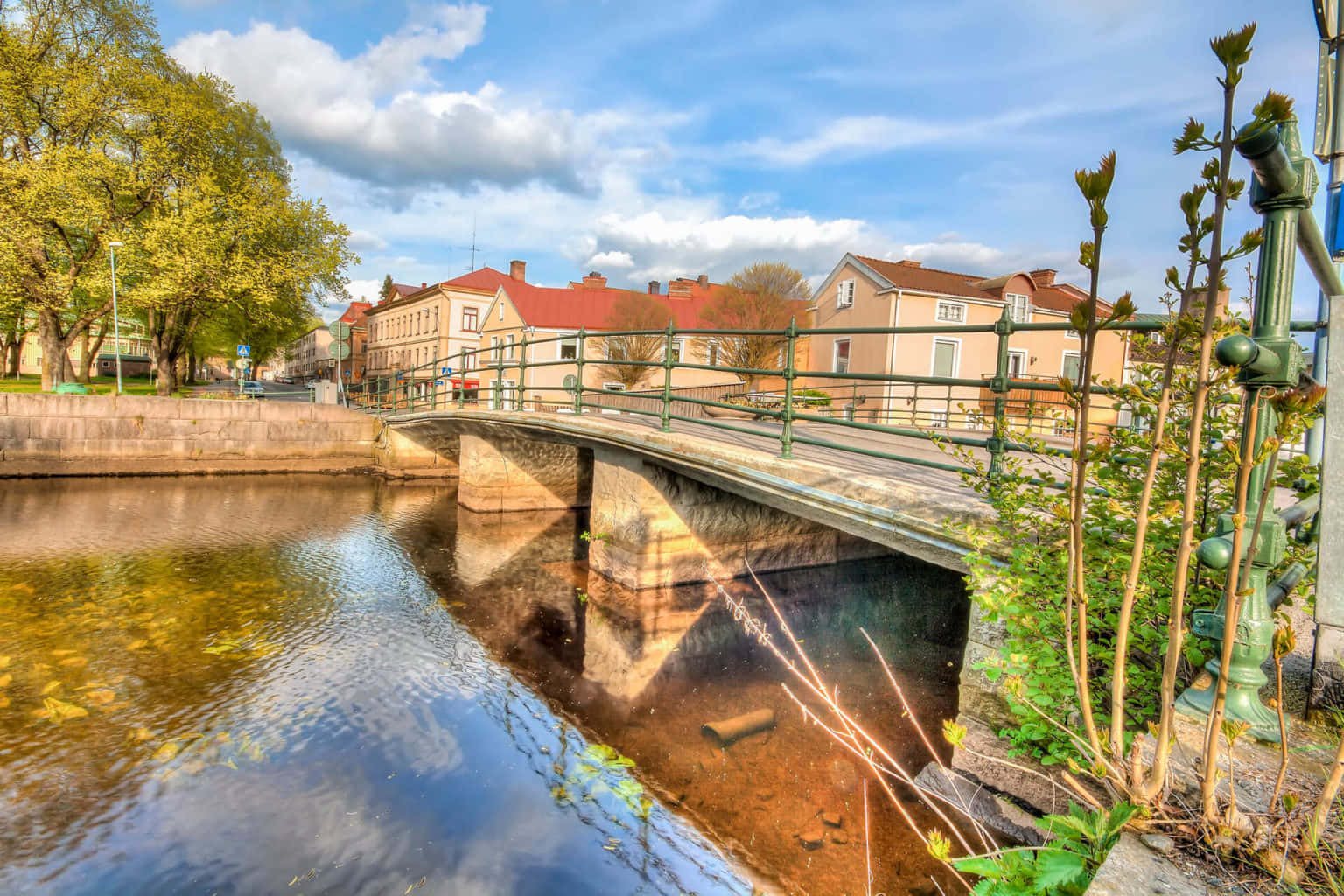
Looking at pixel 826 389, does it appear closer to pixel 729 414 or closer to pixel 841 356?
pixel 841 356

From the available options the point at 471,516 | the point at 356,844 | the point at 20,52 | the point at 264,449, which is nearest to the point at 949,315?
the point at 471,516

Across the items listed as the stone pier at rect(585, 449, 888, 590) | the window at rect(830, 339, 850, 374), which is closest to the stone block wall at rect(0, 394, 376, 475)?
the stone pier at rect(585, 449, 888, 590)

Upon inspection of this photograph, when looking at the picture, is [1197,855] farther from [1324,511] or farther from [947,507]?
[947,507]

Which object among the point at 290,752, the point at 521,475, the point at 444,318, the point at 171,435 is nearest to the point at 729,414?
the point at 521,475

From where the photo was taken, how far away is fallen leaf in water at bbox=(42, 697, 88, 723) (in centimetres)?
493

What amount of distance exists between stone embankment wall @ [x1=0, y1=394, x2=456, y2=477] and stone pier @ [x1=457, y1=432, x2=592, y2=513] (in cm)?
515

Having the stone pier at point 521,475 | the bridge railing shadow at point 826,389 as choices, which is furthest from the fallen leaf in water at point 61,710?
the stone pier at point 521,475

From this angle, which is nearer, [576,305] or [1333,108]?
[1333,108]

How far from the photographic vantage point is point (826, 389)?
999 inches

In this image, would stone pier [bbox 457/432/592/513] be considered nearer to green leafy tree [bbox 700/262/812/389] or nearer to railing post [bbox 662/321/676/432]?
railing post [bbox 662/321/676/432]

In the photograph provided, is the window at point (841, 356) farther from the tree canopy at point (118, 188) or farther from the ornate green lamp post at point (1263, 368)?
the ornate green lamp post at point (1263, 368)

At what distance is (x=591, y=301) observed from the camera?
4650 centimetres

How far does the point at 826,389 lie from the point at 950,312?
7674 mm

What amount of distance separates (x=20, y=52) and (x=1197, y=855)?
107 ft
